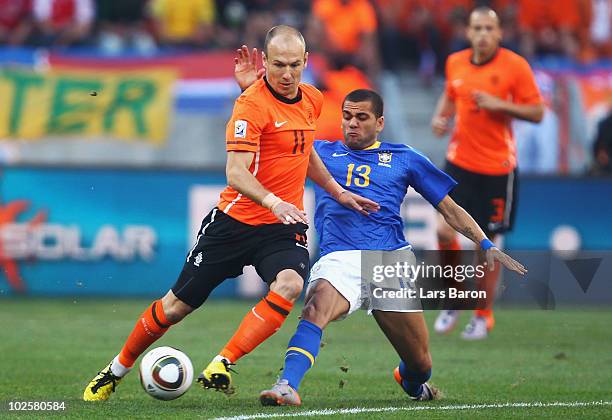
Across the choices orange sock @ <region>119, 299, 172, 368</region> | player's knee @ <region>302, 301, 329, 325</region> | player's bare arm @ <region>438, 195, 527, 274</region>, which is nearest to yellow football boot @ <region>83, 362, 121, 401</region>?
orange sock @ <region>119, 299, 172, 368</region>

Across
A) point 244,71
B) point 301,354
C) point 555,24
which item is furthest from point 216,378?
point 555,24

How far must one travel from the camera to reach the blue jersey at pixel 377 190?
7723 mm

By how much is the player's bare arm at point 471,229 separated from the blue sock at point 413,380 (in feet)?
2.58

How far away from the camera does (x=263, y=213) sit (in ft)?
24.6

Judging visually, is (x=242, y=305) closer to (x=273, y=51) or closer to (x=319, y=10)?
(x=319, y=10)

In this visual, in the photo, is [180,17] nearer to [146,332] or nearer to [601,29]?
[601,29]

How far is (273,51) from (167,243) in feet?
25.3

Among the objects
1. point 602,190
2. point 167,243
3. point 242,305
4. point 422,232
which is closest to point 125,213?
point 167,243

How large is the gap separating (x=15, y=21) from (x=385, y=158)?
446 inches

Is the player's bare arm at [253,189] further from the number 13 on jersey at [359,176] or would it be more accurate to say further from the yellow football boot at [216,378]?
the yellow football boot at [216,378]

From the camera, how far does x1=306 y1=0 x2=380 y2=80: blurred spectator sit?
17.4 meters

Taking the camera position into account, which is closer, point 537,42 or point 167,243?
point 167,243

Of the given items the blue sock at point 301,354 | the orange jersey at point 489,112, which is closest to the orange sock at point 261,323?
the blue sock at point 301,354

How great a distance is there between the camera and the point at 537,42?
19203 mm
